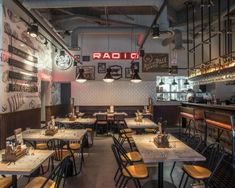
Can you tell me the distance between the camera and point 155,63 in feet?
40.3

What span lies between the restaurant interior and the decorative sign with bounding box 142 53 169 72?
49 millimetres

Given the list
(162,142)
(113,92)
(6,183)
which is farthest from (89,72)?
(6,183)

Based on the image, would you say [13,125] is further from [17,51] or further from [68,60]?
[68,60]

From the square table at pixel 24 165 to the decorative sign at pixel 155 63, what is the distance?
371 inches

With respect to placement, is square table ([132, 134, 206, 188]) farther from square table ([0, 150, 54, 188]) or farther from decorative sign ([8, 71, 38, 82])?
decorative sign ([8, 71, 38, 82])

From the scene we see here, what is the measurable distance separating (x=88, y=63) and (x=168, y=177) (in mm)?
8349

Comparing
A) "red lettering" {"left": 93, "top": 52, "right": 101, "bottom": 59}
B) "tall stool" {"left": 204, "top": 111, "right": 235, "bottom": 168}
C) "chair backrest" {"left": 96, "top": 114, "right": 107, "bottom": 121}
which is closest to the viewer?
"tall stool" {"left": 204, "top": 111, "right": 235, "bottom": 168}

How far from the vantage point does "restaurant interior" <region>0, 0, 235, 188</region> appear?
12.6 feet

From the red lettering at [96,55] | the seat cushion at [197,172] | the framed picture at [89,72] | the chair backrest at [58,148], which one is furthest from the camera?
the framed picture at [89,72]

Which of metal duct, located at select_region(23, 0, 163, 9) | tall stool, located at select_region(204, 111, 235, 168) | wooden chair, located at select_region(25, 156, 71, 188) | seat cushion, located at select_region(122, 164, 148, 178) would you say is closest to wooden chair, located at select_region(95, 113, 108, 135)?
tall stool, located at select_region(204, 111, 235, 168)

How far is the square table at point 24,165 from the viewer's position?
2.71m

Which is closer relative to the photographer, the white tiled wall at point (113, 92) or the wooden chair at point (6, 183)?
the wooden chair at point (6, 183)

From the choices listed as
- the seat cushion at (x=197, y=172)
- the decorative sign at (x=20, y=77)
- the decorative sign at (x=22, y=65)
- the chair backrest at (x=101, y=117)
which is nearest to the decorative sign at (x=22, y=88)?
the decorative sign at (x=20, y=77)

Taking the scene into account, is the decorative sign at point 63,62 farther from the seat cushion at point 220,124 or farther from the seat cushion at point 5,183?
the seat cushion at point 5,183
